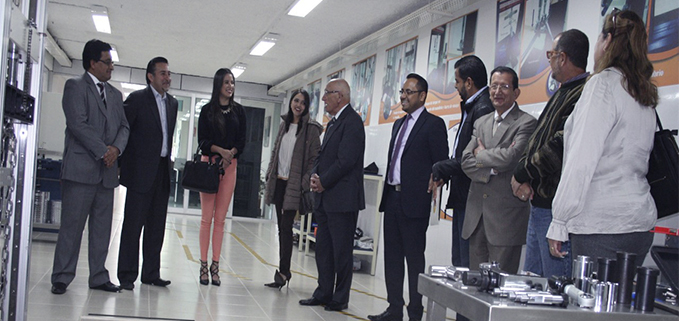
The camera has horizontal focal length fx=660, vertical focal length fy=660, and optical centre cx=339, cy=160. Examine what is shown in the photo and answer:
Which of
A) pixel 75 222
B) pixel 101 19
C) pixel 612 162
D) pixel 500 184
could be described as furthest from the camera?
pixel 101 19

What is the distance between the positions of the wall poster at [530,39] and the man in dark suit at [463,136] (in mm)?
717

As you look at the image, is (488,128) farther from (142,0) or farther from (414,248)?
(142,0)

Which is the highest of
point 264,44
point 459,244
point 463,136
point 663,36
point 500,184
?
point 264,44

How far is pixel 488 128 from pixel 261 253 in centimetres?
488

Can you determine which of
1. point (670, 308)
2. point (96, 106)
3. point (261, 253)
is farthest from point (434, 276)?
point (261, 253)

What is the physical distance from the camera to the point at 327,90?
4.83m

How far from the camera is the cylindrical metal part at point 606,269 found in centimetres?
167

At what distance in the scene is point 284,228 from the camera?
5.41 m

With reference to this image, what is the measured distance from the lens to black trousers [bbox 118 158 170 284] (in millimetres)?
4801

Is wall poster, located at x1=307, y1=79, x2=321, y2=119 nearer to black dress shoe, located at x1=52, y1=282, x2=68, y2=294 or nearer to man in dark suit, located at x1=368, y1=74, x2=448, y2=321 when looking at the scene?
man in dark suit, located at x1=368, y1=74, x2=448, y2=321

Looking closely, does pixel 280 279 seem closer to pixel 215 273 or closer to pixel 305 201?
pixel 215 273

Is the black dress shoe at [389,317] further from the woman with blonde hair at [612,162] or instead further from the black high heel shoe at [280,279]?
the woman with blonde hair at [612,162]

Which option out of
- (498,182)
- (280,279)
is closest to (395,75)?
(280,279)

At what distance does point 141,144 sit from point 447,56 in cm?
298
